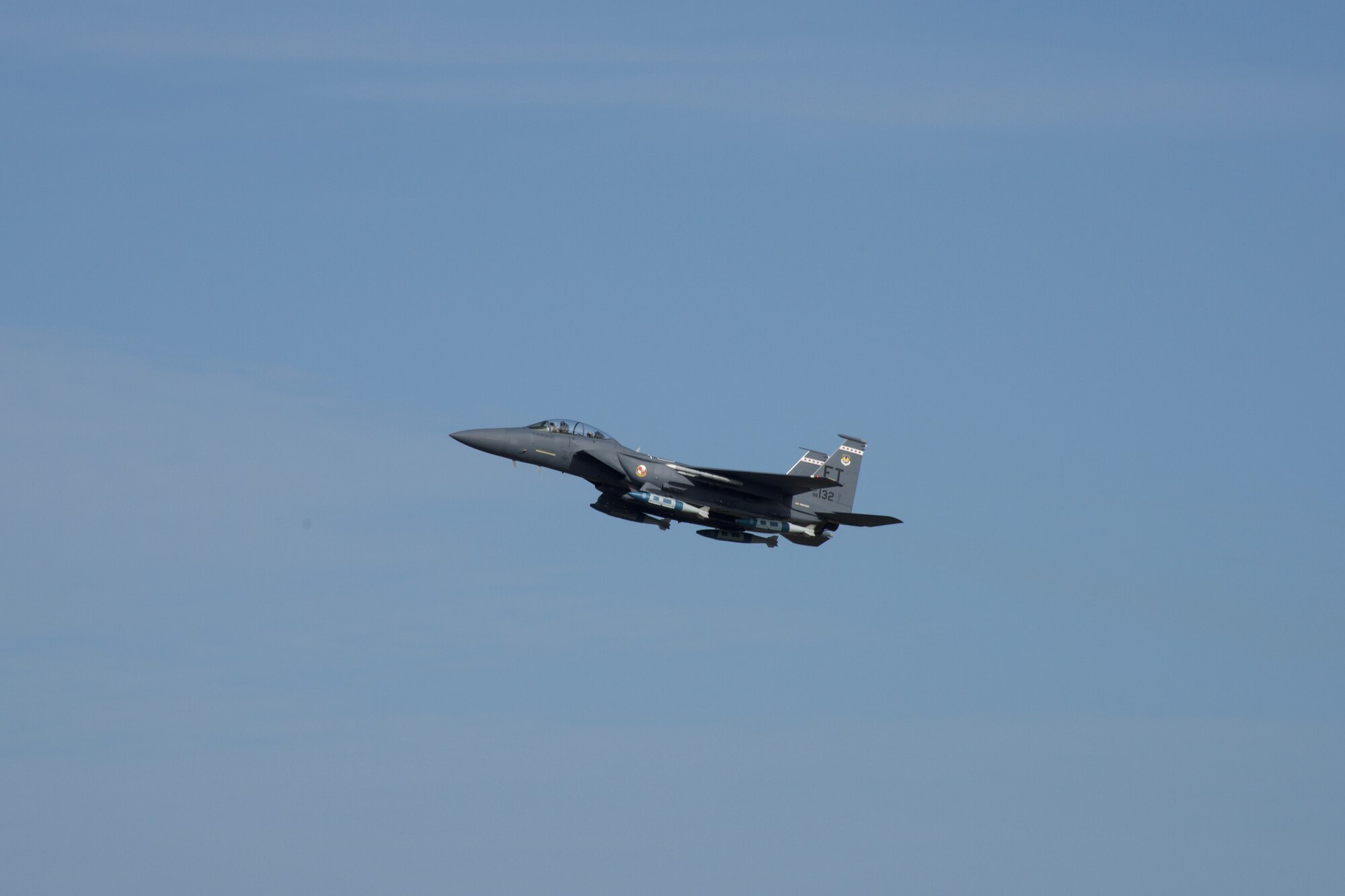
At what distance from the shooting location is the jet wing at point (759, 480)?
59469mm

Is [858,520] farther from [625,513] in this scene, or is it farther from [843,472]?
[625,513]

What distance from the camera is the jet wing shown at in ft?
195

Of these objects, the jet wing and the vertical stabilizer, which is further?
the vertical stabilizer

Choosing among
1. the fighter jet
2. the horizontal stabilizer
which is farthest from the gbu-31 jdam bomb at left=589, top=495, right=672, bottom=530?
the horizontal stabilizer

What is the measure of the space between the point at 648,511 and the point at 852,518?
23.1 ft

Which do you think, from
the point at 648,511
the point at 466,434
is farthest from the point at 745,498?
the point at 466,434

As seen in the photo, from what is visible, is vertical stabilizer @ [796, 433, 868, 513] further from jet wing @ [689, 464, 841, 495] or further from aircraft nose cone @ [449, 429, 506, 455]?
aircraft nose cone @ [449, 429, 506, 455]

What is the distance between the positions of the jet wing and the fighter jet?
23 millimetres

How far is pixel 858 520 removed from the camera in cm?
6153

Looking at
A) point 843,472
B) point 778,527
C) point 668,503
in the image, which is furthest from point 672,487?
point 843,472

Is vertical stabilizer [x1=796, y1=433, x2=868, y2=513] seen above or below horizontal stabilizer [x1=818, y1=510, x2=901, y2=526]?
above

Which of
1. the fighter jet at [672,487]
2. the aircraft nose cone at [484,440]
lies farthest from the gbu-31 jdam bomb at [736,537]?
the aircraft nose cone at [484,440]

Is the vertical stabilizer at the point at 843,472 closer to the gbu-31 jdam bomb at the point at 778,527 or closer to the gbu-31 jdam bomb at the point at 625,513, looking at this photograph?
the gbu-31 jdam bomb at the point at 778,527

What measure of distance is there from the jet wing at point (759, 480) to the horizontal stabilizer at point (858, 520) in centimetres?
144
